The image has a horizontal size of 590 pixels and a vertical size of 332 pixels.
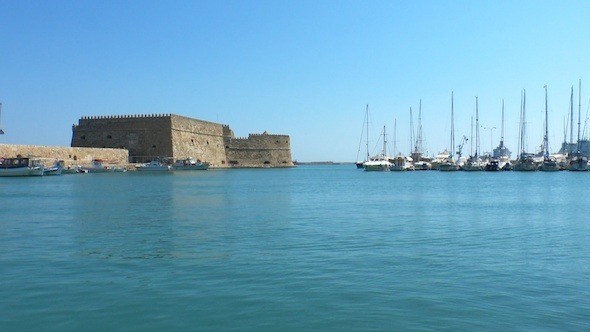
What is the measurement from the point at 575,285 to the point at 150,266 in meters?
5.07

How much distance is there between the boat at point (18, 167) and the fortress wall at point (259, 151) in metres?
30.8

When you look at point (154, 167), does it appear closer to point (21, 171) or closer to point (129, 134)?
point (129, 134)

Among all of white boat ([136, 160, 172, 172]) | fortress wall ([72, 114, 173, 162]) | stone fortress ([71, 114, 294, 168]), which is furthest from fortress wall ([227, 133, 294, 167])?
white boat ([136, 160, 172, 172])

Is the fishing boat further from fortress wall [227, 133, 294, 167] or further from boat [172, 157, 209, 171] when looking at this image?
fortress wall [227, 133, 294, 167]

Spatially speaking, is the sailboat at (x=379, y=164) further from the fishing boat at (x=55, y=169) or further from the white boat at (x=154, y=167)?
the fishing boat at (x=55, y=169)

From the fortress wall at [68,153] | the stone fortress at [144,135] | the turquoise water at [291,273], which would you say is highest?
the stone fortress at [144,135]

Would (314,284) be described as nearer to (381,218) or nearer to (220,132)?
(381,218)

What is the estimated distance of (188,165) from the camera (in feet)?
169

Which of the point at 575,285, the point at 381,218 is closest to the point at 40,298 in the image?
the point at 575,285

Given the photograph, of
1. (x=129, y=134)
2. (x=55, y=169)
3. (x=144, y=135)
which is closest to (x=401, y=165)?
(x=144, y=135)

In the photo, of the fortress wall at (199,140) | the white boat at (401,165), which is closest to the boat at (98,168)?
the fortress wall at (199,140)

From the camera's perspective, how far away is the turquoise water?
16.3 feet

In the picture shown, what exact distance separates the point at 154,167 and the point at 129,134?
512cm

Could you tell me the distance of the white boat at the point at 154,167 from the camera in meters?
47.4
